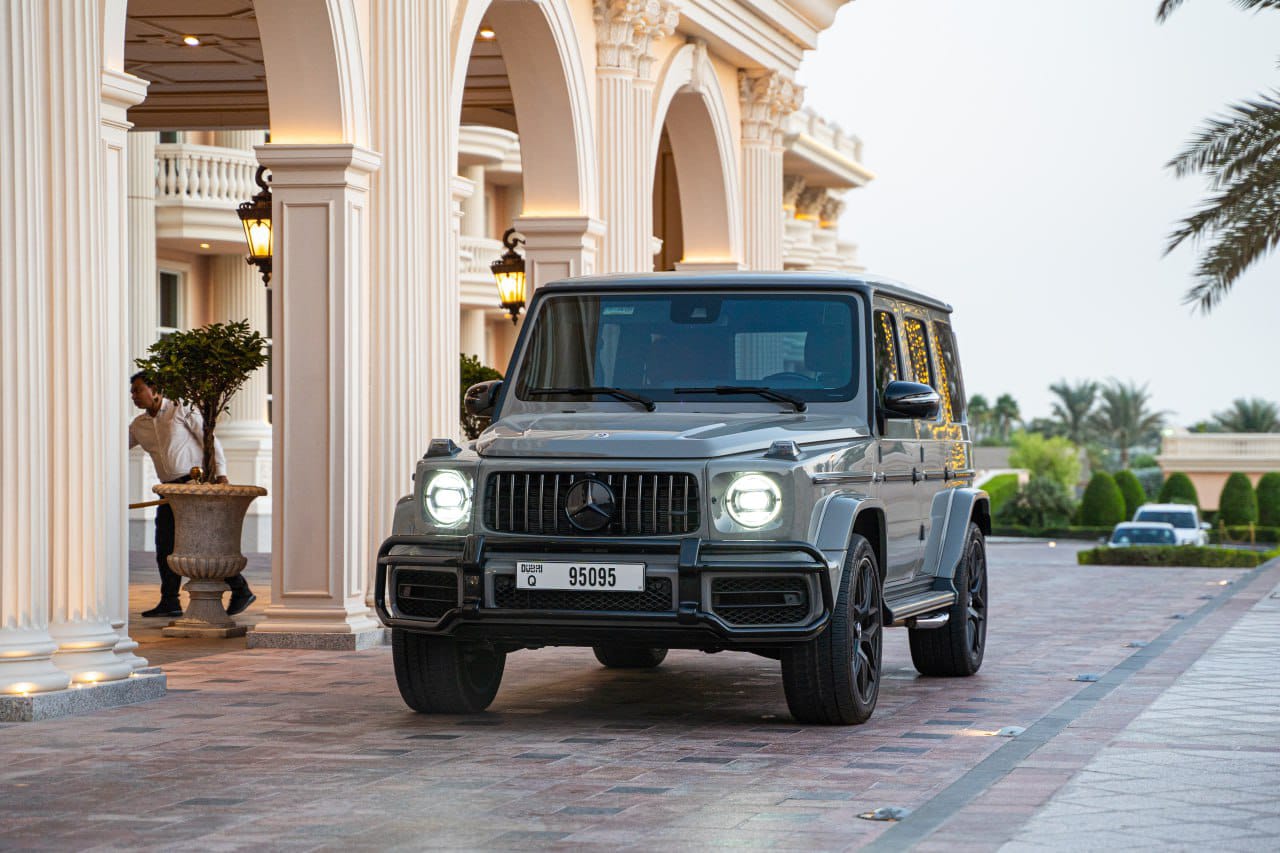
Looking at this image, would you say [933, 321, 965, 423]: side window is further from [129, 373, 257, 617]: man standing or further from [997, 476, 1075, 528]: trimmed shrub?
[997, 476, 1075, 528]: trimmed shrub

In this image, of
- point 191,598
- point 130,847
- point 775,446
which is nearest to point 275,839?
point 130,847

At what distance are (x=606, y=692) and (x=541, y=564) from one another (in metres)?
2.03

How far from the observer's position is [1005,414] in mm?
127000

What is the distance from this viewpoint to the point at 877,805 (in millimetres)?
6348

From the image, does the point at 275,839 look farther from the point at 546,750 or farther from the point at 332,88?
the point at 332,88

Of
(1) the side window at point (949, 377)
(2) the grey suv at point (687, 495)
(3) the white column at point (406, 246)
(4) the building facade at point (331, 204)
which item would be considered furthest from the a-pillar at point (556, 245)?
(2) the grey suv at point (687, 495)

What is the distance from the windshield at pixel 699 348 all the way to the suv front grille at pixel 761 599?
128 cm

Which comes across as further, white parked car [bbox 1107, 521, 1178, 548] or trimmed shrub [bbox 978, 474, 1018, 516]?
trimmed shrub [bbox 978, 474, 1018, 516]

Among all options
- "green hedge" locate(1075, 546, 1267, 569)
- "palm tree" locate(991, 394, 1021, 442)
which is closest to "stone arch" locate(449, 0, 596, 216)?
"green hedge" locate(1075, 546, 1267, 569)

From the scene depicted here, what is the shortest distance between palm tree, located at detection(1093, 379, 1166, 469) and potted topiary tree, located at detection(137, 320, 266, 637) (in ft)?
286

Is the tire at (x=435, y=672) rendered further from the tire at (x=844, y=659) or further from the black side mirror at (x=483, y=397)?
the tire at (x=844, y=659)

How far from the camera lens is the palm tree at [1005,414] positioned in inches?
4943

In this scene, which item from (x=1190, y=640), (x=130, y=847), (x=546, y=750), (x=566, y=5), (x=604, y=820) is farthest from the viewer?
(x=566, y=5)

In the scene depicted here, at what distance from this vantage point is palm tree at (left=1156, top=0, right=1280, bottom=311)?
1762 cm
